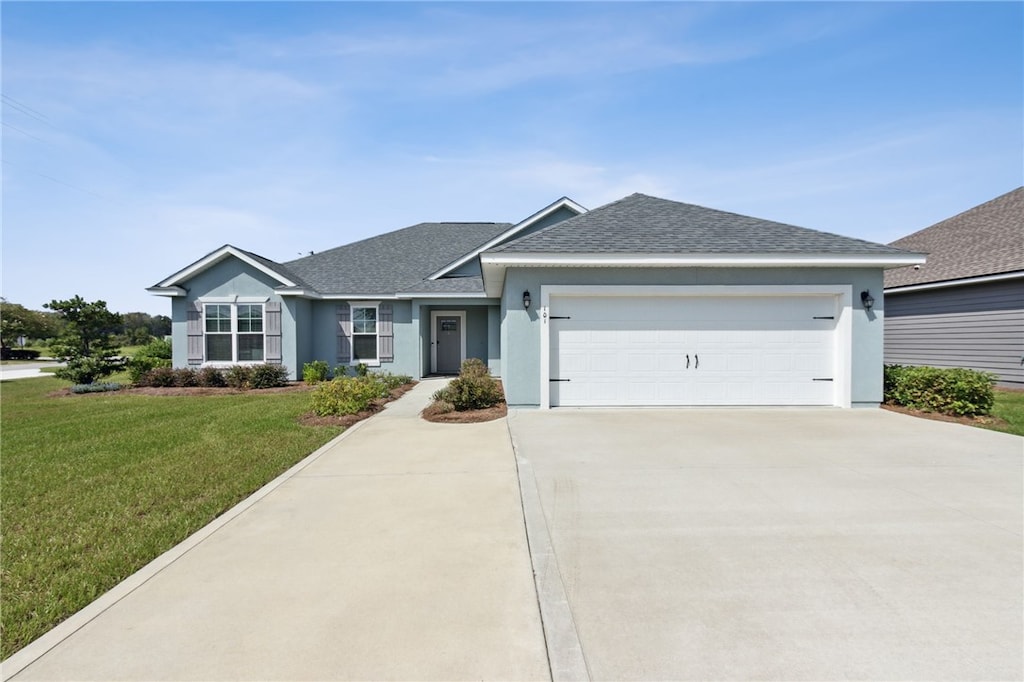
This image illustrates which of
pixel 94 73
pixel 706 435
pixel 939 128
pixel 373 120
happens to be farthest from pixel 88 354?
pixel 939 128

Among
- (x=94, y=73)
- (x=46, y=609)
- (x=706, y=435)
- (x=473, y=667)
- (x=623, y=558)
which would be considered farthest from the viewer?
(x=94, y=73)

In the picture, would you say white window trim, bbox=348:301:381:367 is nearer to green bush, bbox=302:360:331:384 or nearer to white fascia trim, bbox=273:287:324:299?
green bush, bbox=302:360:331:384

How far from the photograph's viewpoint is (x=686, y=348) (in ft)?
31.6

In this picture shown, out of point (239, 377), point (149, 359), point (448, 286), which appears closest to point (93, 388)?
point (149, 359)

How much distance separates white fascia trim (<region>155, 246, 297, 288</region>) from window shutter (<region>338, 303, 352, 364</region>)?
77.4 inches

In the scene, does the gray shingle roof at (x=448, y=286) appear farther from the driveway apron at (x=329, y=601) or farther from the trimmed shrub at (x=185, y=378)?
the driveway apron at (x=329, y=601)

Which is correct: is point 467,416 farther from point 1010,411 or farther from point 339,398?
point 1010,411

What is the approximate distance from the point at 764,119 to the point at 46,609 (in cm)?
1468

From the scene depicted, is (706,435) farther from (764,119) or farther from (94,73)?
(94,73)

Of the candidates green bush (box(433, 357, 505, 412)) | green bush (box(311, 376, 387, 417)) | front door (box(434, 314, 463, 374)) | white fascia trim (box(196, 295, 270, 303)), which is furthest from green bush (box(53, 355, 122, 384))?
green bush (box(433, 357, 505, 412))

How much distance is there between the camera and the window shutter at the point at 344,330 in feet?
53.8

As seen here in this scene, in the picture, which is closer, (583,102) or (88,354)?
(583,102)

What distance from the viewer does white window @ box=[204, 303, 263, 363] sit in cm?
1524

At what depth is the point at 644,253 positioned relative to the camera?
9.11 m
